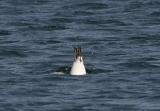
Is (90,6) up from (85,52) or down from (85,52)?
up

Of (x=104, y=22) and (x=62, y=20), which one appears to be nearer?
(x=104, y=22)

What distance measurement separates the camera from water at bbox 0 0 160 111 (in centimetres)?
3622

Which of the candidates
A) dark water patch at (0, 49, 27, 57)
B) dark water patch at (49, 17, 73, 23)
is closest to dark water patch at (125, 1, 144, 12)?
dark water patch at (49, 17, 73, 23)

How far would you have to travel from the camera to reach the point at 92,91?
3744cm

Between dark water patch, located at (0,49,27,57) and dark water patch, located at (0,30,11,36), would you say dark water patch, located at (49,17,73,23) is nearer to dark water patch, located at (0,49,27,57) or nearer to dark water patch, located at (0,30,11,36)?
dark water patch, located at (0,30,11,36)

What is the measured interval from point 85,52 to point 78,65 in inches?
283

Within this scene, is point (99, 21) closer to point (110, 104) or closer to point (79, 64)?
point (79, 64)

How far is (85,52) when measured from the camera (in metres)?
47.1

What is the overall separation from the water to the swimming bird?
34 cm

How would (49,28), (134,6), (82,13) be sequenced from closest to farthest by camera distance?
(49,28) → (82,13) → (134,6)

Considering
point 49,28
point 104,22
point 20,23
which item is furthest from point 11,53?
point 104,22

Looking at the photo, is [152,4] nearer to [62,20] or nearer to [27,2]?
[27,2]

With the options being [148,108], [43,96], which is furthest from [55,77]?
[148,108]

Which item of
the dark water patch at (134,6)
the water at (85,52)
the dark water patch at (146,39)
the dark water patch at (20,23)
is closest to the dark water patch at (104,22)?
the water at (85,52)
